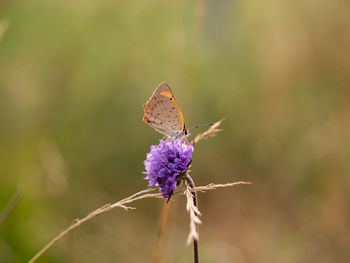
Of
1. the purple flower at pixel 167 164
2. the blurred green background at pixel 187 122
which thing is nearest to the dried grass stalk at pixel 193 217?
the purple flower at pixel 167 164

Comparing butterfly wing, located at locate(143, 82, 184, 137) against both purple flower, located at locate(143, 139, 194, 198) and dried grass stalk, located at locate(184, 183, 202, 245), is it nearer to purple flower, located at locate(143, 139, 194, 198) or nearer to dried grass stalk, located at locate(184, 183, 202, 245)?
purple flower, located at locate(143, 139, 194, 198)

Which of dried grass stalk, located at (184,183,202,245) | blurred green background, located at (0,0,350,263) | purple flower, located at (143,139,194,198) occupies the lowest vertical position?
dried grass stalk, located at (184,183,202,245)

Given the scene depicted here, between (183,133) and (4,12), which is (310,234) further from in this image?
(4,12)

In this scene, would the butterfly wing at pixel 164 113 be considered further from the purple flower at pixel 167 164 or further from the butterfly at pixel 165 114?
the purple flower at pixel 167 164

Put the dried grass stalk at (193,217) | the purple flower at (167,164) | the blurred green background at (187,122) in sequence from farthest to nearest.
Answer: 1. the blurred green background at (187,122)
2. the purple flower at (167,164)
3. the dried grass stalk at (193,217)

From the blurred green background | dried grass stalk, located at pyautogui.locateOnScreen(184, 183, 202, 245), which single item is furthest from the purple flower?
the blurred green background

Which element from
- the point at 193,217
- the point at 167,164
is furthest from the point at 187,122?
the point at 193,217
